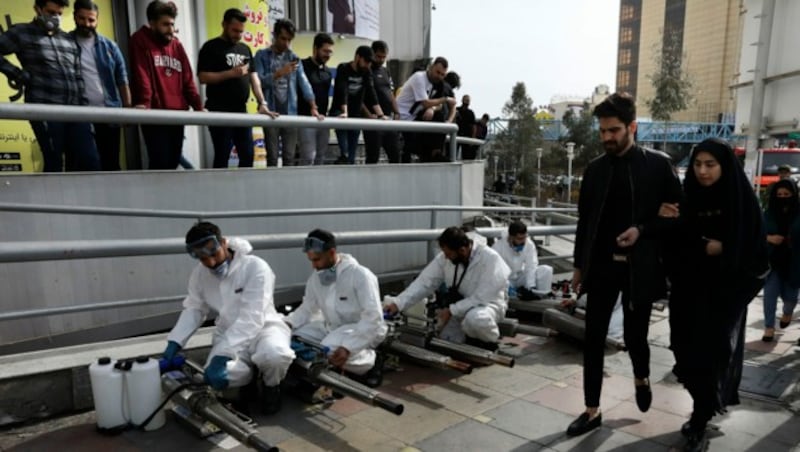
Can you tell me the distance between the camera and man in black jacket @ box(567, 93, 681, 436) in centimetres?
324

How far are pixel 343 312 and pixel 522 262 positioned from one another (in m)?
3.08

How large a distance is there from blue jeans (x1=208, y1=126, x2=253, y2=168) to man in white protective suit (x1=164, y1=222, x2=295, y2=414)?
2252mm

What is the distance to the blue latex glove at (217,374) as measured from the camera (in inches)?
136

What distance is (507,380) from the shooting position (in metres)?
4.36

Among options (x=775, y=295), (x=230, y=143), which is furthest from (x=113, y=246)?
(x=775, y=295)

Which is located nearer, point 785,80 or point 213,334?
point 213,334

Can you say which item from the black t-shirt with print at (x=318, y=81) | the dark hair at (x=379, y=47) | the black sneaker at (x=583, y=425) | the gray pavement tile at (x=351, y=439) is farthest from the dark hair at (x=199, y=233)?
the dark hair at (x=379, y=47)

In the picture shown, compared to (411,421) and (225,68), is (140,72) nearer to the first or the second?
(225,68)

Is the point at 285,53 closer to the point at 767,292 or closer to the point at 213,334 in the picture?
the point at 213,334

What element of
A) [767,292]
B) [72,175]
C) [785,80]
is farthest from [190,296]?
[785,80]

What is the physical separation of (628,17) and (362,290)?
277 ft

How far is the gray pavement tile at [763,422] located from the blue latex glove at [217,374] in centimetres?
311

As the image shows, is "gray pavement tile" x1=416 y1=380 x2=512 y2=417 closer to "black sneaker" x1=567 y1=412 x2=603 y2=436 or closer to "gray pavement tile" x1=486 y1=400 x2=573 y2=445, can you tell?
"gray pavement tile" x1=486 y1=400 x2=573 y2=445

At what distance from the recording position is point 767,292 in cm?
577
